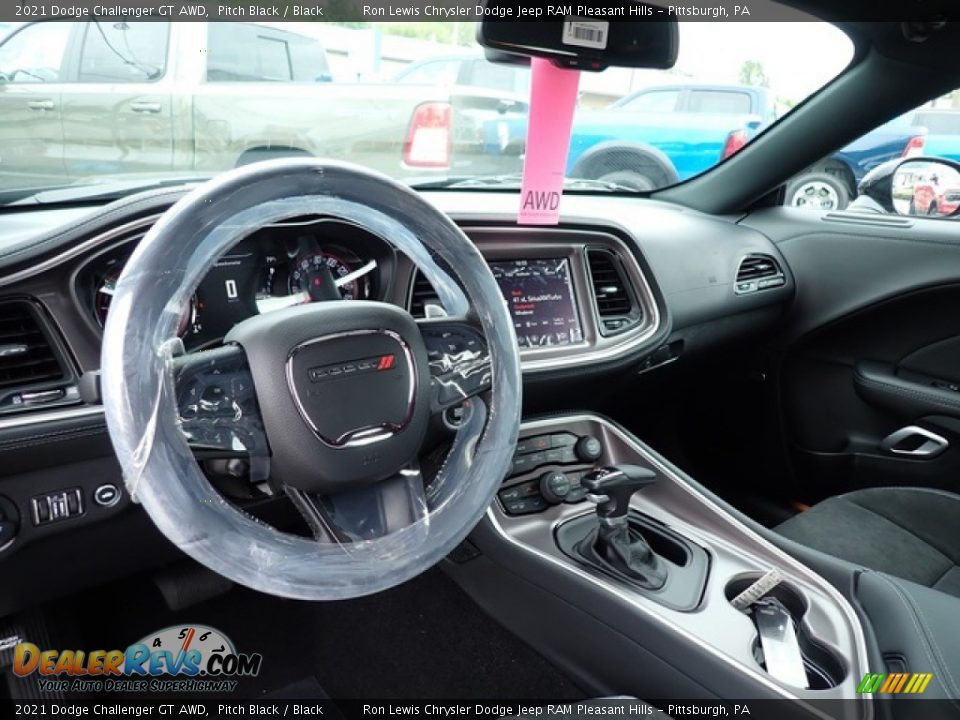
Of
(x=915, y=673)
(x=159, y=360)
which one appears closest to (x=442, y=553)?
(x=159, y=360)

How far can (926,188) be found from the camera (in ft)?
8.38

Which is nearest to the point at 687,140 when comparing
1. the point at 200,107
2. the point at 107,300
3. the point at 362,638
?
the point at 200,107

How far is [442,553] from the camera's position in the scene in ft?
3.75

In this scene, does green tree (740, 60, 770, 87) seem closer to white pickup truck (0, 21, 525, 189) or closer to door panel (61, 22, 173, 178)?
white pickup truck (0, 21, 525, 189)

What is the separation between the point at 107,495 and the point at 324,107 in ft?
4.94

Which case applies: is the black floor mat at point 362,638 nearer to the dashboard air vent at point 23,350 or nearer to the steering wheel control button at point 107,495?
the steering wheel control button at point 107,495

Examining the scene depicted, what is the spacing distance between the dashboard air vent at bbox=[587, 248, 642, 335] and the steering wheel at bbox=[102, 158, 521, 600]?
0.92m

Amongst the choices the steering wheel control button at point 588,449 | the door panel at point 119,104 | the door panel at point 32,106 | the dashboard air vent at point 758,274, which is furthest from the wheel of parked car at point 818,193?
the door panel at point 32,106

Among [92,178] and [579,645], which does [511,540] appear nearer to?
[579,645]

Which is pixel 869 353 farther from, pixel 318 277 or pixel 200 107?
pixel 200 107

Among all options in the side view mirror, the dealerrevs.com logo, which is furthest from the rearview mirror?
the dealerrevs.com logo

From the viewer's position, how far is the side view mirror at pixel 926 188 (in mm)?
2514

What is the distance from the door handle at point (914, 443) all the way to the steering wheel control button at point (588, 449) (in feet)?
3.65

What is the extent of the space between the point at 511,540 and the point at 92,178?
120 cm
